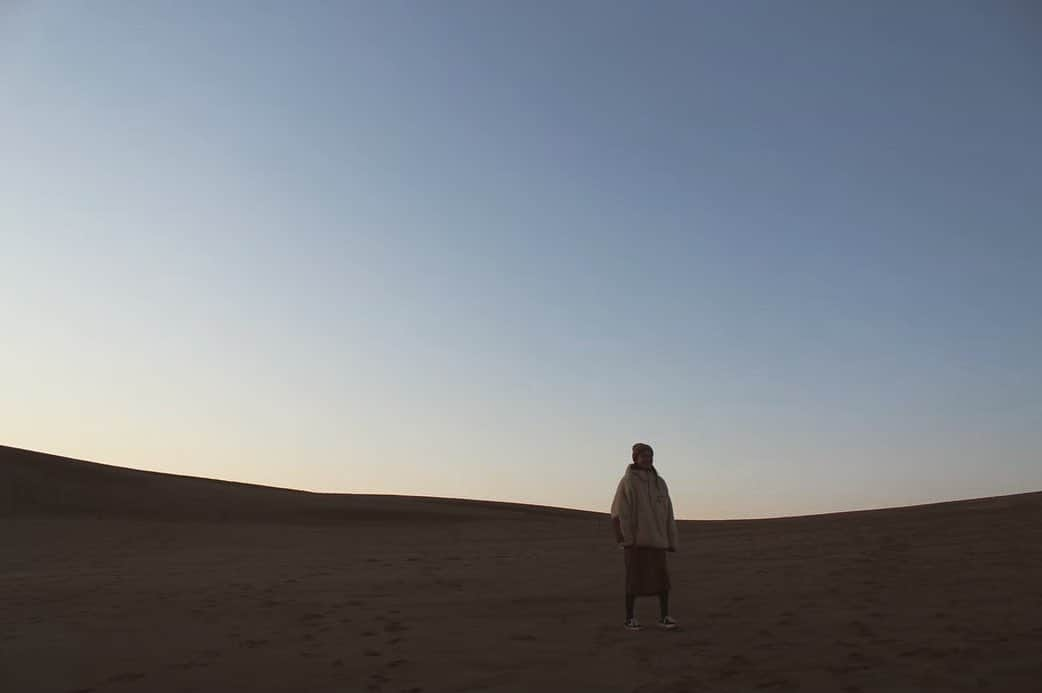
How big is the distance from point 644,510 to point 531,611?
2.40m

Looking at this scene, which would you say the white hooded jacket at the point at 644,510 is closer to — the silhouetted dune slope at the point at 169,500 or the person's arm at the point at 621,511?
the person's arm at the point at 621,511

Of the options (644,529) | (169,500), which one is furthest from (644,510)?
(169,500)

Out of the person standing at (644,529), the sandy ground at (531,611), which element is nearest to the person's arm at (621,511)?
the person standing at (644,529)

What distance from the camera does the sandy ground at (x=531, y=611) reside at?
749cm

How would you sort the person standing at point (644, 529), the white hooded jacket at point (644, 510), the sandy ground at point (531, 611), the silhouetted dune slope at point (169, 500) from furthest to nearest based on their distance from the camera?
the silhouetted dune slope at point (169, 500) < the white hooded jacket at point (644, 510) < the person standing at point (644, 529) < the sandy ground at point (531, 611)

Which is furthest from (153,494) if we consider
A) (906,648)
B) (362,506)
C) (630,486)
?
(906,648)

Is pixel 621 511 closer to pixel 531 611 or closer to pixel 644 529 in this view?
pixel 644 529

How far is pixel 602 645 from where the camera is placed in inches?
342

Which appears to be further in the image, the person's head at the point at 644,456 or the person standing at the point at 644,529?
the person's head at the point at 644,456

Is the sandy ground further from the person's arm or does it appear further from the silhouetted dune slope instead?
the silhouetted dune slope

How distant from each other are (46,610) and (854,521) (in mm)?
18048

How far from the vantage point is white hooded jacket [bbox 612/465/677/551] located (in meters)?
9.70

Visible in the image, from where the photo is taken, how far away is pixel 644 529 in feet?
31.8

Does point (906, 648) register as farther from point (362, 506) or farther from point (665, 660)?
point (362, 506)
